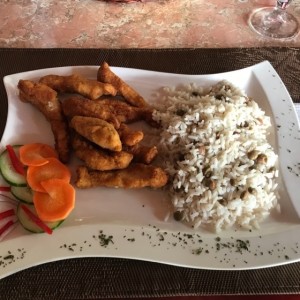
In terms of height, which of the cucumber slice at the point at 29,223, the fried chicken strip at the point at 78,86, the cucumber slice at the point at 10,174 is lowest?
the cucumber slice at the point at 29,223

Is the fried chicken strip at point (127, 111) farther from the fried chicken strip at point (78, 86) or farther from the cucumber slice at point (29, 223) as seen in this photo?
the cucumber slice at point (29, 223)

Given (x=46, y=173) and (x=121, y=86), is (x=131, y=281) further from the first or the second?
(x=121, y=86)

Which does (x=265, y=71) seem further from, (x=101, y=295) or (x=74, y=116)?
(x=101, y=295)

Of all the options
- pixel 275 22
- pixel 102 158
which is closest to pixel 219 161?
pixel 102 158

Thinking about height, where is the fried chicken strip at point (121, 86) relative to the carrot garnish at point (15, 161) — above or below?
above

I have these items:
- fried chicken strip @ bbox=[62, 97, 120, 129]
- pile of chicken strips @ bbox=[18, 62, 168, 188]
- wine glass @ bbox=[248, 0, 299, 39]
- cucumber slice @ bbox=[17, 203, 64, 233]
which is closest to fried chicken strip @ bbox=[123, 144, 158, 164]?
pile of chicken strips @ bbox=[18, 62, 168, 188]

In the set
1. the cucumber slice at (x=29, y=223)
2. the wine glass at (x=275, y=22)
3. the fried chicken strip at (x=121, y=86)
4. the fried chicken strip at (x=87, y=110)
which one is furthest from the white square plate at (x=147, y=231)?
the wine glass at (x=275, y=22)

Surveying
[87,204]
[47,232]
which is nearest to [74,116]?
[87,204]
